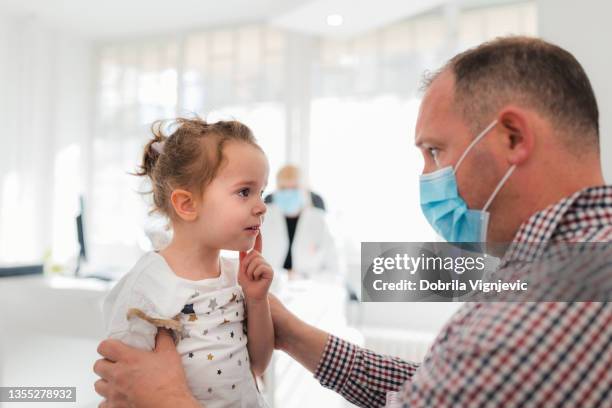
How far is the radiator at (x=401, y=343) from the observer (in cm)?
364

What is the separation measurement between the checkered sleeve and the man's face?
15.6 inches

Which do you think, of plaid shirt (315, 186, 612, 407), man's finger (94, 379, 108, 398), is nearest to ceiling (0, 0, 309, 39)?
man's finger (94, 379, 108, 398)

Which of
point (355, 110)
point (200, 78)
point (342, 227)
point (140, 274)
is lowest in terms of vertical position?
point (342, 227)

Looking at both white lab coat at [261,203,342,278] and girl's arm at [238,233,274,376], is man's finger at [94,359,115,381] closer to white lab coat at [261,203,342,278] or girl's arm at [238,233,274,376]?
girl's arm at [238,233,274,376]

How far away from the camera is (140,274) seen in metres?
1.02

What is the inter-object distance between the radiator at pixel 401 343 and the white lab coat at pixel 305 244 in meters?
0.66

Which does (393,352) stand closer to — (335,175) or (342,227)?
(342,227)

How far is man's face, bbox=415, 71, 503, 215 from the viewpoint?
850 mm

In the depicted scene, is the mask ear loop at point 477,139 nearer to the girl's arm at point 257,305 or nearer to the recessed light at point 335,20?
the girl's arm at point 257,305

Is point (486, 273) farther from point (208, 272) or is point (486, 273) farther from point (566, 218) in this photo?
point (208, 272)

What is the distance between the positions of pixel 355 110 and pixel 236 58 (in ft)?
4.90

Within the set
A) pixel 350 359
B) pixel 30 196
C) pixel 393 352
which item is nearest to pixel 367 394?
pixel 350 359

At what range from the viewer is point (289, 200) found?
358cm

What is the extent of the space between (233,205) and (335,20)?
3433 millimetres
